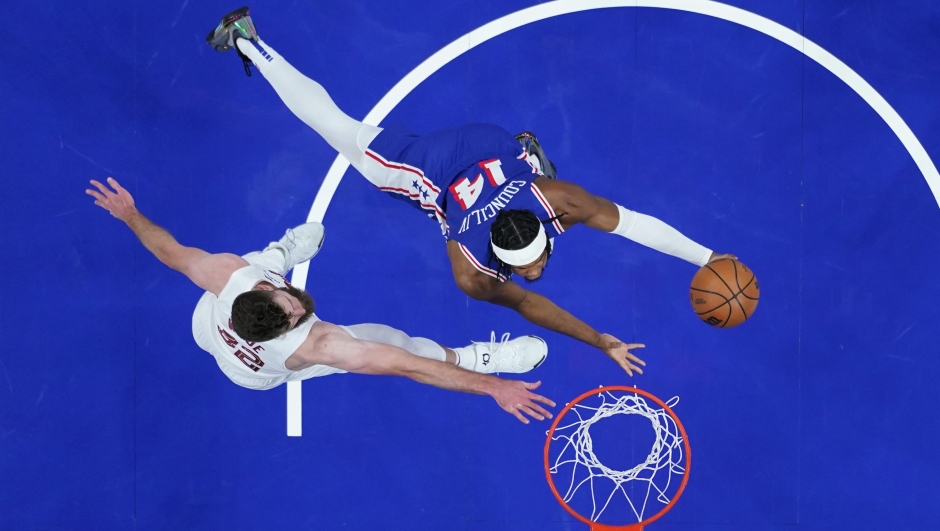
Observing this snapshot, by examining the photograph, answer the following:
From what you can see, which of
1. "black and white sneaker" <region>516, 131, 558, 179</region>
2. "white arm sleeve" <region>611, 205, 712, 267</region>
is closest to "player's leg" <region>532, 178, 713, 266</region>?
"white arm sleeve" <region>611, 205, 712, 267</region>

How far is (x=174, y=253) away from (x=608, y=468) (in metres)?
3.98

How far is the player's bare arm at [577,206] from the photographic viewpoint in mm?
4863

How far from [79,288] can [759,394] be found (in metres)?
6.21

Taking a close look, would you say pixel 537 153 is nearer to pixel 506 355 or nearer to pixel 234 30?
pixel 506 355

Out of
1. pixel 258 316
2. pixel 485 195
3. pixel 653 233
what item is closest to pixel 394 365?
pixel 258 316

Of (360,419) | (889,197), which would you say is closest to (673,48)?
(889,197)

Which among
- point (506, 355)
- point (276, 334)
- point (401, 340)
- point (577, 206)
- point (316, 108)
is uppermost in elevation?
point (577, 206)

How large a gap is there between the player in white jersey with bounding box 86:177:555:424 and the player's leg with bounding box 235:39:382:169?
0.98m

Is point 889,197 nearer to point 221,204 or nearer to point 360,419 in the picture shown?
point 360,419

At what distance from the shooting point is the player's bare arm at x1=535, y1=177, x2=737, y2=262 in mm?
4863

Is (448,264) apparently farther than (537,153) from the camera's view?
Yes

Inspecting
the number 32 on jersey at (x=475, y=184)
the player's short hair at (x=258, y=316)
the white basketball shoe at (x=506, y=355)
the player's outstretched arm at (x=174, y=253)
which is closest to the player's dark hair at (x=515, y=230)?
the number 32 on jersey at (x=475, y=184)

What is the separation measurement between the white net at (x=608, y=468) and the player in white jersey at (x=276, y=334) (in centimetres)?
146

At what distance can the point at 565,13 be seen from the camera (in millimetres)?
6125
